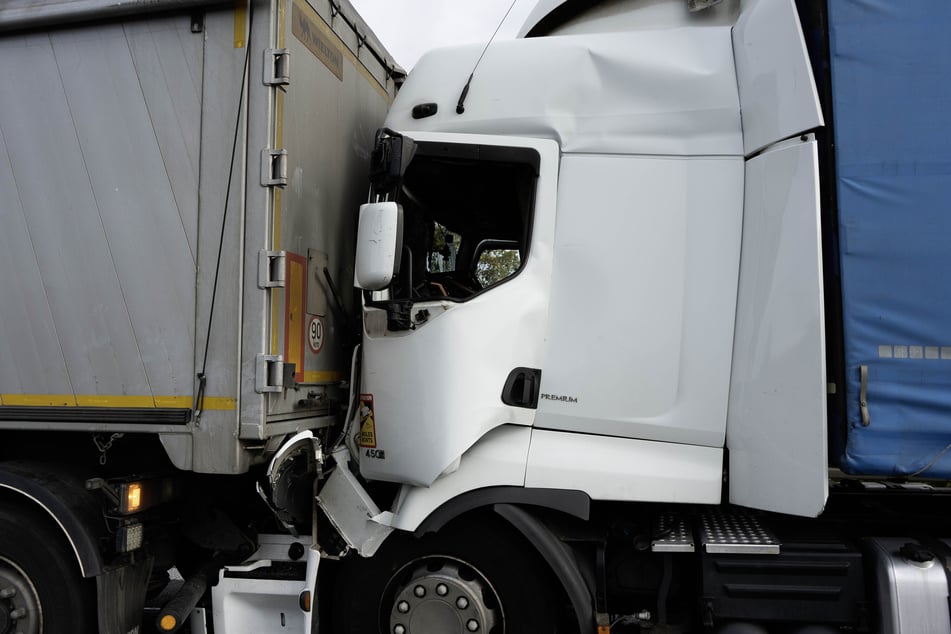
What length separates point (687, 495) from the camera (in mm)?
3039

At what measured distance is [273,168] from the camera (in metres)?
3.10

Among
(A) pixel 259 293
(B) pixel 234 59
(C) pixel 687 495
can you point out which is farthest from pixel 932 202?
(B) pixel 234 59

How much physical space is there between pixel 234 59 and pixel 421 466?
6.70 ft

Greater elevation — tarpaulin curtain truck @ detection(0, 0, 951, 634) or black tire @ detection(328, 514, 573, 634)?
tarpaulin curtain truck @ detection(0, 0, 951, 634)

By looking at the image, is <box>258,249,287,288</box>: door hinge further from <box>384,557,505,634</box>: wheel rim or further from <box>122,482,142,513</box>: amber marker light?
<box>384,557,505,634</box>: wheel rim

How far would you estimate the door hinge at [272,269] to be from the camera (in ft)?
9.98

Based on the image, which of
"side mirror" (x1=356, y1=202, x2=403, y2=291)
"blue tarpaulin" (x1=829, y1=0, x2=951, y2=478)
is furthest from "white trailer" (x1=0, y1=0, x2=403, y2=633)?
"blue tarpaulin" (x1=829, y1=0, x2=951, y2=478)

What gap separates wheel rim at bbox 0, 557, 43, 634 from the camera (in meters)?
3.21

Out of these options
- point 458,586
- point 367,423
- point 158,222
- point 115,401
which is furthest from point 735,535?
point 158,222

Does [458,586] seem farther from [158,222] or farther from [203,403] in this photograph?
[158,222]

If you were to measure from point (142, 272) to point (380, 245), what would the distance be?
112 cm

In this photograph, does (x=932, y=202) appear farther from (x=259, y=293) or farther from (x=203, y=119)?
(x=203, y=119)

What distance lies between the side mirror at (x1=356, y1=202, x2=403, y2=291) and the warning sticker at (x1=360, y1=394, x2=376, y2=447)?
634 millimetres

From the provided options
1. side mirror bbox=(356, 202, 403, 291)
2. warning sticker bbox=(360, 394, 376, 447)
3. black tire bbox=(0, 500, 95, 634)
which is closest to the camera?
side mirror bbox=(356, 202, 403, 291)
